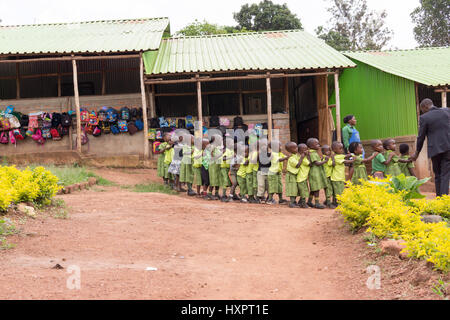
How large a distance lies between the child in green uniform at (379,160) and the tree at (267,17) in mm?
19898

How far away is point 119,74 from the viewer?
15.2 metres

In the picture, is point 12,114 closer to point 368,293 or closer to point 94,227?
point 94,227

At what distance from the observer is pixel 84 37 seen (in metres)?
14.9

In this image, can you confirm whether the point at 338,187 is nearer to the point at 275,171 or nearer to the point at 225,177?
the point at 275,171

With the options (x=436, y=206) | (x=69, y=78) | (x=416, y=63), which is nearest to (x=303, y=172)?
(x=436, y=206)

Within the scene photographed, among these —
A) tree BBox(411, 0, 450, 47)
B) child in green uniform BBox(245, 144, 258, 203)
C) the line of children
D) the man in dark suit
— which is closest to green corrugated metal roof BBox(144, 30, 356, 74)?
the line of children

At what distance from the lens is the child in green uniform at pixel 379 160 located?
8727mm

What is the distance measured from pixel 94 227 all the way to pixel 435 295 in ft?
14.0

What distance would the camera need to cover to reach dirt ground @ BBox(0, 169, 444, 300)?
11.5ft

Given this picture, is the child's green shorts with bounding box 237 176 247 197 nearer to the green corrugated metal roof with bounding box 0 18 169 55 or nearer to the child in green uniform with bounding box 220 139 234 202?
the child in green uniform with bounding box 220 139 234 202

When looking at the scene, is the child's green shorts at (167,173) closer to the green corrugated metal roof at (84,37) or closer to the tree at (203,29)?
the green corrugated metal roof at (84,37)

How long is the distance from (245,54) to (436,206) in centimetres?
1049

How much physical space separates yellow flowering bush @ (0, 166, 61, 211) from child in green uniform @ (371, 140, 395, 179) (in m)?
5.92

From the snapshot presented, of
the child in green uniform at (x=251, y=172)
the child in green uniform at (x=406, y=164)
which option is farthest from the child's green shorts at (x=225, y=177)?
the child in green uniform at (x=406, y=164)
